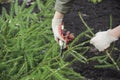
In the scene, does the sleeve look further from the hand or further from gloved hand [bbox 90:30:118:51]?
gloved hand [bbox 90:30:118:51]

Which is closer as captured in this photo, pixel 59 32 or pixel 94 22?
pixel 59 32

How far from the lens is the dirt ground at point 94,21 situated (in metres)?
3.01

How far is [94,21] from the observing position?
391 centimetres

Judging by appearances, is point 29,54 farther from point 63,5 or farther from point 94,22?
point 94,22

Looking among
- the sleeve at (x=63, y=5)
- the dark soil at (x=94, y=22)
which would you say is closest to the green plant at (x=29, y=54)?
the sleeve at (x=63, y=5)

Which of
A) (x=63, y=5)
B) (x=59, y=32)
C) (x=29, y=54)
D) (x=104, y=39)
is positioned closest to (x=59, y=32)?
(x=59, y=32)

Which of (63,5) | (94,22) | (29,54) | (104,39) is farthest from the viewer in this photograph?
(94,22)

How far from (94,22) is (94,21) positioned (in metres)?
0.03

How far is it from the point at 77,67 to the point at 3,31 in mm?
775

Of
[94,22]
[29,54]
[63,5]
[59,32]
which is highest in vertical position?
[63,5]

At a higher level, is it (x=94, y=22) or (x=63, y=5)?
(x=63, y=5)

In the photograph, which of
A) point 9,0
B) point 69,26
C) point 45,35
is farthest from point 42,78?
point 9,0

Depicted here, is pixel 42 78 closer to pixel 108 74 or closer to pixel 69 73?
pixel 69 73

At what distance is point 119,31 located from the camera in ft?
6.94
